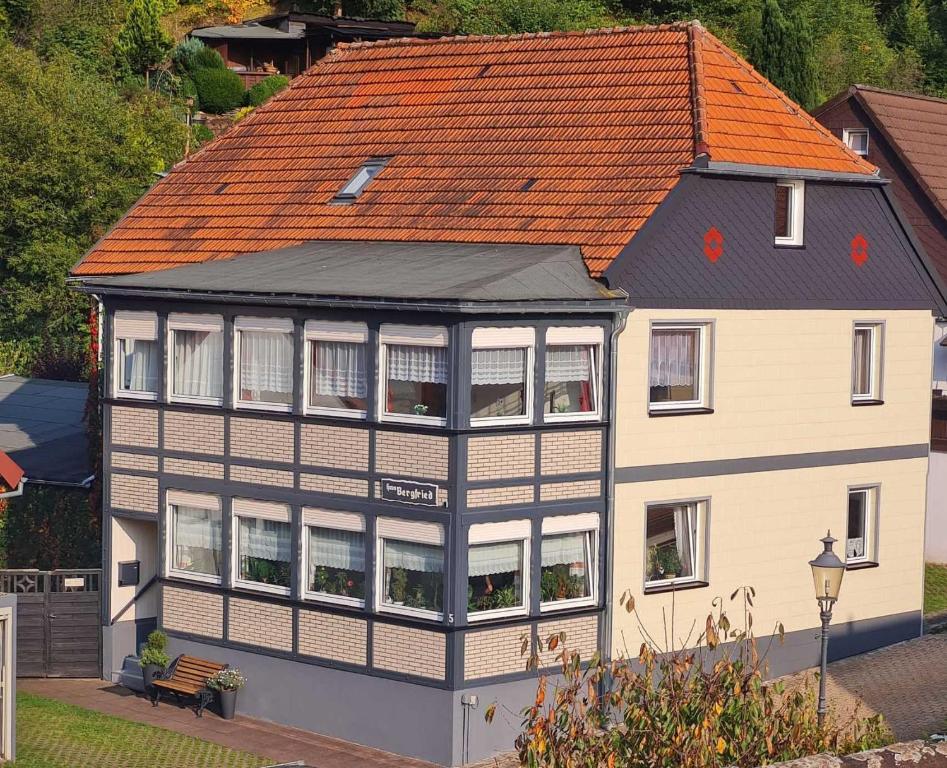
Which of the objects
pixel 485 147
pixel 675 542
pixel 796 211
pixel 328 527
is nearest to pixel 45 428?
pixel 485 147

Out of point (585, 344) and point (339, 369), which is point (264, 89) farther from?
point (585, 344)

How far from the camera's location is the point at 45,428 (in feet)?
107

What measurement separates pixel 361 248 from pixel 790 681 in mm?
8345

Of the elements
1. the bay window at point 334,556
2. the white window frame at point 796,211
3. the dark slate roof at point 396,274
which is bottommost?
the bay window at point 334,556

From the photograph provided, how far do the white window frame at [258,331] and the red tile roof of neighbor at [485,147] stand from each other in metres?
2.77

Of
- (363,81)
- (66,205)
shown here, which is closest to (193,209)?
(363,81)

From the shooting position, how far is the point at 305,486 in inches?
933

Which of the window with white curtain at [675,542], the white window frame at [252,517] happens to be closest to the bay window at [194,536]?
the white window frame at [252,517]

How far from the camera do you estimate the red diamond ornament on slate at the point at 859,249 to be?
2680cm

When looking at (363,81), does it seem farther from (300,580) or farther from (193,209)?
(300,580)

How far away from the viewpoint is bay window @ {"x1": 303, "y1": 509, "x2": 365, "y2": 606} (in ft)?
76.6

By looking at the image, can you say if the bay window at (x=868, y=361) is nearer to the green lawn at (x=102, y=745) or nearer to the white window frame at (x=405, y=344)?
the white window frame at (x=405, y=344)

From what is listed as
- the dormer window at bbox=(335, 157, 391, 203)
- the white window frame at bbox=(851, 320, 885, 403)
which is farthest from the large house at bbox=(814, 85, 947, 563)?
the dormer window at bbox=(335, 157, 391, 203)

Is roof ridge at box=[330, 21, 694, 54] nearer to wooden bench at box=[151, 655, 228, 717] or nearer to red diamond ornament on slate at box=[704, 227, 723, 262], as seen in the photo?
red diamond ornament on slate at box=[704, 227, 723, 262]
